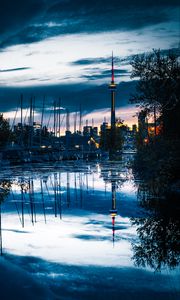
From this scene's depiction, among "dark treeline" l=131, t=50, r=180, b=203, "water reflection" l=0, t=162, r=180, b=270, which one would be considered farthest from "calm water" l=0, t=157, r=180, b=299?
"dark treeline" l=131, t=50, r=180, b=203

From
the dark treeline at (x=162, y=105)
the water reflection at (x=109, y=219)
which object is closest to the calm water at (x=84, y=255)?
the water reflection at (x=109, y=219)

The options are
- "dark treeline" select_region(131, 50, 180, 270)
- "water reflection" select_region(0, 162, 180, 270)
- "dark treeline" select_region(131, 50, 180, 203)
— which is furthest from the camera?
"dark treeline" select_region(131, 50, 180, 203)

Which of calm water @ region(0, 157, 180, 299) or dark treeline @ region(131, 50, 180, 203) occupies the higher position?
dark treeline @ region(131, 50, 180, 203)

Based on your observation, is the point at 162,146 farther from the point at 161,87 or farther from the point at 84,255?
the point at 84,255

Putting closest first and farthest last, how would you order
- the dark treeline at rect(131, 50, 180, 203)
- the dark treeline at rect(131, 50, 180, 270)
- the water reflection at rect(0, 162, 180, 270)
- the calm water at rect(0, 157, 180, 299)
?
the calm water at rect(0, 157, 180, 299) → the water reflection at rect(0, 162, 180, 270) → the dark treeline at rect(131, 50, 180, 270) → the dark treeline at rect(131, 50, 180, 203)

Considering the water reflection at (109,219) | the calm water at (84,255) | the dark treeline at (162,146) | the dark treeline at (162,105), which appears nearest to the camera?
the calm water at (84,255)

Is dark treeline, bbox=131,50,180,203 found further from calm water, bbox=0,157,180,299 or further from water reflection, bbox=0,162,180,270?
calm water, bbox=0,157,180,299

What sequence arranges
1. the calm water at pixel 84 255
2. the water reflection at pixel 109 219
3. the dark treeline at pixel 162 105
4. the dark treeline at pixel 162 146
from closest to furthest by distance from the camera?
the calm water at pixel 84 255, the water reflection at pixel 109 219, the dark treeline at pixel 162 146, the dark treeline at pixel 162 105

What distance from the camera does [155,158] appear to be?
34156mm

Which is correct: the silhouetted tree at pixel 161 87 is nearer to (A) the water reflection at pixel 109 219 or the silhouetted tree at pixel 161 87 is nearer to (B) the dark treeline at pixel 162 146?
(B) the dark treeline at pixel 162 146

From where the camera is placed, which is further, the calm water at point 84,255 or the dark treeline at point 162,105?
the dark treeline at point 162,105

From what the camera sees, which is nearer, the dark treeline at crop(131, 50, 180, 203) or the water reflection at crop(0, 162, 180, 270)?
the water reflection at crop(0, 162, 180, 270)

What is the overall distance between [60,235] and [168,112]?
21122mm

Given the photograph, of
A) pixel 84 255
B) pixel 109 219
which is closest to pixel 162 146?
pixel 109 219
